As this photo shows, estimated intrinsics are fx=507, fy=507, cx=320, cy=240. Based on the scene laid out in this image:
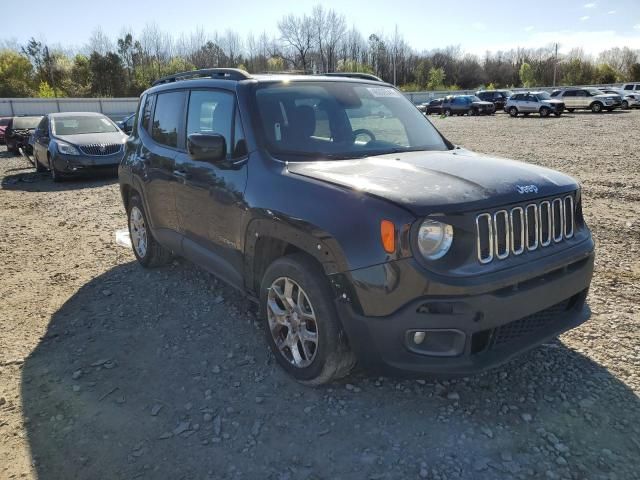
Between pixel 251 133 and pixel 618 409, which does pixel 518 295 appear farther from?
pixel 251 133

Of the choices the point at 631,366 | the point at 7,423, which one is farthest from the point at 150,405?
the point at 631,366

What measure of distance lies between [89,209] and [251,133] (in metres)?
6.58

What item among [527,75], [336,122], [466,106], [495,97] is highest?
[527,75]

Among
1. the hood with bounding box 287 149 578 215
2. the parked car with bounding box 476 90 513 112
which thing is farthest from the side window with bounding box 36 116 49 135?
the parked car with bounding box 476 90 513 112

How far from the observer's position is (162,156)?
15.3ft

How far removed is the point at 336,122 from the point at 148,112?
2407mm

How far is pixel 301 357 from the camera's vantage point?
3234mm

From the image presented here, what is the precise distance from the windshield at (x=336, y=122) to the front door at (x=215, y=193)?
0.27 m

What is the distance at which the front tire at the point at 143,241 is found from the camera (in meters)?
5.38

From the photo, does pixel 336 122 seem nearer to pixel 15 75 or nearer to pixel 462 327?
pixel 462 327

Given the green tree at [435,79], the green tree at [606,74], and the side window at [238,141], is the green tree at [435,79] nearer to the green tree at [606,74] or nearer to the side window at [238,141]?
the green tree at [606,74]

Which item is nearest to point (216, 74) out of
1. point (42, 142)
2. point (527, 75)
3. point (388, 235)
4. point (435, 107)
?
point (388, 235)

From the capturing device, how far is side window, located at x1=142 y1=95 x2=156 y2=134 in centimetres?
514

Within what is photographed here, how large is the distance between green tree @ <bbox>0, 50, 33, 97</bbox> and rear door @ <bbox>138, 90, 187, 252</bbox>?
2167 inches
